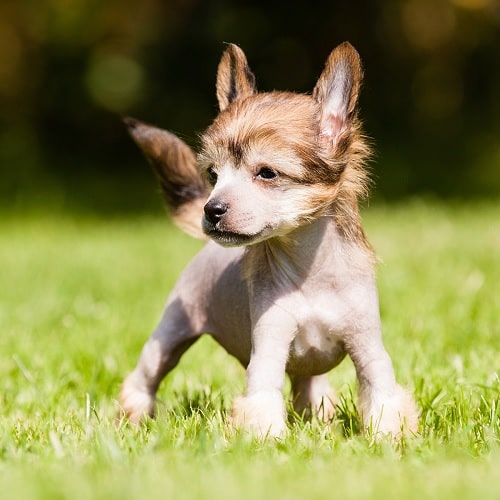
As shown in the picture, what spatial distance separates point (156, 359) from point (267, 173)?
3.99ft

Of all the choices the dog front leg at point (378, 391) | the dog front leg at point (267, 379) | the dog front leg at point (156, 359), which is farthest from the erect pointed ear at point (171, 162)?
the dog front leg at point (378, 391)

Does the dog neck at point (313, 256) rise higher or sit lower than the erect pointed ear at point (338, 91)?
lower

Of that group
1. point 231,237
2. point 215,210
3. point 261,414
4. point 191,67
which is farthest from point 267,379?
point 191,67

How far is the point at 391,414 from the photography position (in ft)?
12.0

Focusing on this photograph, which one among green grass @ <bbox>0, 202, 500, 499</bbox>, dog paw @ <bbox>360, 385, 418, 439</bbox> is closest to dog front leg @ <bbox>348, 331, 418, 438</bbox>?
dog paw @ <bbox>360, 385, 418, 439</bbox>

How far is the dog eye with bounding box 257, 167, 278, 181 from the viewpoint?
11.7 ft

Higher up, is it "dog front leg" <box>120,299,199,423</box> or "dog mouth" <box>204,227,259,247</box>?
"dog mouth" <box>204,227,259,247</box>

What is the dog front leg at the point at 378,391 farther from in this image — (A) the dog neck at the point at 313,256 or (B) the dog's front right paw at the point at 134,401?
(B) the dog's front right paw at the point at 134,401

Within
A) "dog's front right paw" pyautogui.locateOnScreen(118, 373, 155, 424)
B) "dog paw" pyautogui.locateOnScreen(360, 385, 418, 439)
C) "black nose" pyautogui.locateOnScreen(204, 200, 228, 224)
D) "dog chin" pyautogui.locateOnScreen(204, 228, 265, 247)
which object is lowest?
"dog's front right paw" pyautogui.locateOnScreen(118, 373, 155, 424)

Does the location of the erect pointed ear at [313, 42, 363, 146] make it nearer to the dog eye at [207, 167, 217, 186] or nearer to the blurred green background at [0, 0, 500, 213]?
the dog eye at [207, 167, 217, 186]

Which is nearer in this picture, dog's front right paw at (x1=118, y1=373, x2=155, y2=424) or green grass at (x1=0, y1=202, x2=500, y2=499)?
green grass at (x1=0, y1=202, x2=500, y2=499)

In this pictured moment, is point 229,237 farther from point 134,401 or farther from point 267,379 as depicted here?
point 134,401

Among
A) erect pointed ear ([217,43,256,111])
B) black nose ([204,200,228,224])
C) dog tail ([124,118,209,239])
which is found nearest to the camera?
black nose ([204,200,228,224])

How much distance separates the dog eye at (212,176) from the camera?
3763 millimetres
